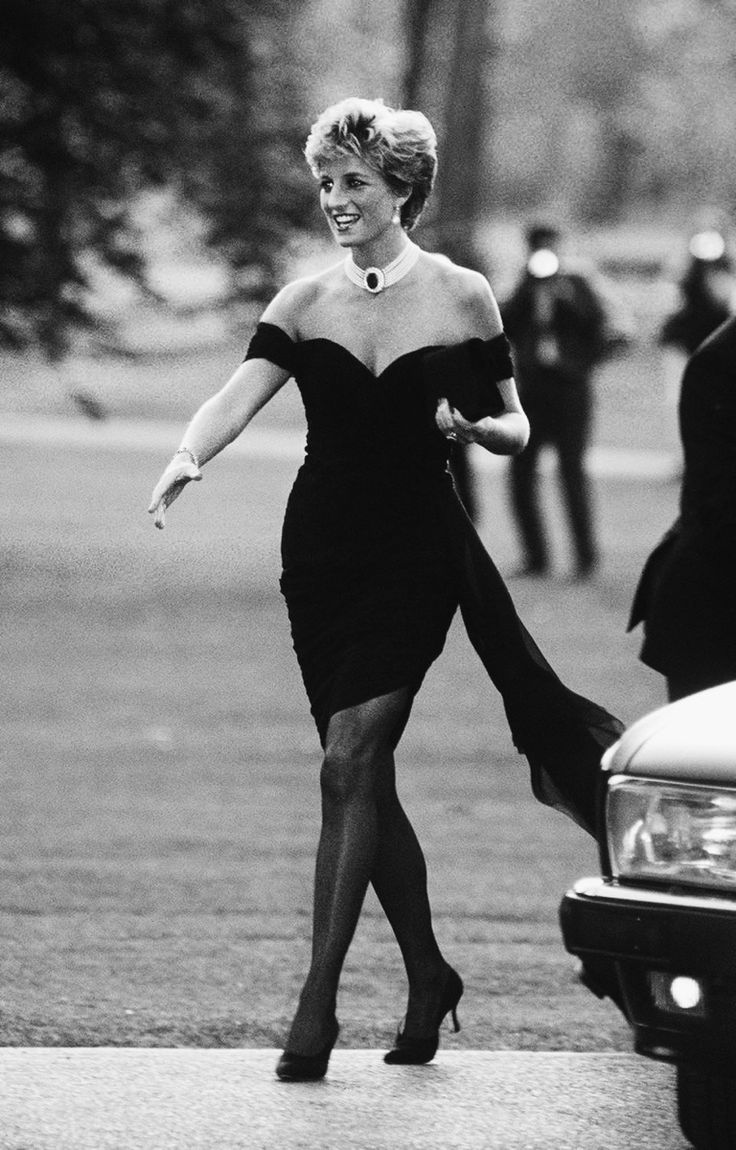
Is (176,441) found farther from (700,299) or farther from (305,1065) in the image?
(305,1065)

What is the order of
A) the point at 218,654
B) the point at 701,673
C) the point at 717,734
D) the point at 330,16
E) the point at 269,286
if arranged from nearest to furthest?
the point at 717,734 < the point at 701,673 < the point at 218,654 < the point at 269,286 < the point at 330,16

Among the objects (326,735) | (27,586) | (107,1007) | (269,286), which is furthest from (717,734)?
(269,286)

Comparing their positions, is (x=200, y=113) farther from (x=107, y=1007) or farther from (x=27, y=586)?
(x=107, y=1007)

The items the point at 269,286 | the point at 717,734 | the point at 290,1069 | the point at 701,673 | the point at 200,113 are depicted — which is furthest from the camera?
the point at 269,286

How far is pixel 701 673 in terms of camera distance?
562 cm

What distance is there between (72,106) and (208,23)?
42.1 inches

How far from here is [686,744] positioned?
4133 mm

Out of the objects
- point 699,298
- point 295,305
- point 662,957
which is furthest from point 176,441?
point 662,957

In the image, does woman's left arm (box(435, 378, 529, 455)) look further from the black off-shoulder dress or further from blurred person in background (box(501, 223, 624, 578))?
blurred person in background (box(501, 223, 624, 578))

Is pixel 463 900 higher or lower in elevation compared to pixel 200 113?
lower

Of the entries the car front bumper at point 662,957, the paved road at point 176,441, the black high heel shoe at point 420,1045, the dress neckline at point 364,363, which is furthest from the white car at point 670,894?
the paved road at point 176,441

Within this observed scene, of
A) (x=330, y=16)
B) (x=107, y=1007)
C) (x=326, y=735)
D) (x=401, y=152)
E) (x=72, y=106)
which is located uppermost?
(x=330, y=16)

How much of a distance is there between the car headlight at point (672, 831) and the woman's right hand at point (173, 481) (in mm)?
1298

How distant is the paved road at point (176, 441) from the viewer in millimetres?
24047
